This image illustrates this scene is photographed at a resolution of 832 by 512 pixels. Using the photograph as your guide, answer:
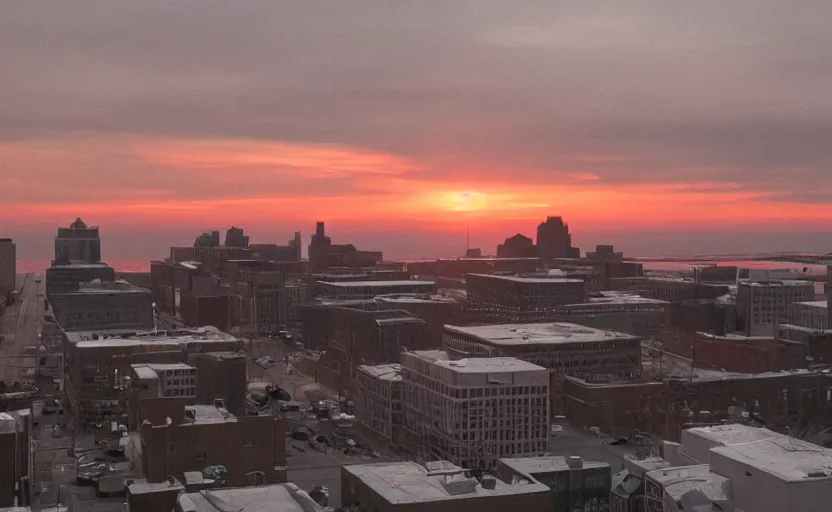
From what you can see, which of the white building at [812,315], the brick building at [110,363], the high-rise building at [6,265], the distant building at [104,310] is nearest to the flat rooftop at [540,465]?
the brick building at [110,363]

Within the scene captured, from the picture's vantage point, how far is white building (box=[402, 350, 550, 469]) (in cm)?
3809

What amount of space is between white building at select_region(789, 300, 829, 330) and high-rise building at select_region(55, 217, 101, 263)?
214 ft

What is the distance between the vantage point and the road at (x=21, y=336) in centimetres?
6158

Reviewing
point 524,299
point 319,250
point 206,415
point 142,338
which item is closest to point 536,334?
point 142,338

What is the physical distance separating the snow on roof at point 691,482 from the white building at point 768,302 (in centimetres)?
5296

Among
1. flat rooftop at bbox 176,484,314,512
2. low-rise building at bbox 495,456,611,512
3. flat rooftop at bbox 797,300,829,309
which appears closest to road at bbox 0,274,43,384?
low-rise building at bbox 495,456,611,512

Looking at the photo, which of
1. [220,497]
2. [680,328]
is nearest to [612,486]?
[220,497]

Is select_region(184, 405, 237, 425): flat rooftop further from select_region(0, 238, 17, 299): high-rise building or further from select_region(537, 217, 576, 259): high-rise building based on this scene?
select_region(537, 217, 576, 259): high-rise building

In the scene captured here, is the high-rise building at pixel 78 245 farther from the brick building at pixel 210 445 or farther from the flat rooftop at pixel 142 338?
the brick building at pixel 210 445

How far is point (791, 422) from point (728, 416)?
350cm

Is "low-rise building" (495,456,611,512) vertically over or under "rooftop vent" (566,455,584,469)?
under

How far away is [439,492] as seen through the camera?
1075 inches

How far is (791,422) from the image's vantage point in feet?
151

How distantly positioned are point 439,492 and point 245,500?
5.68 m
